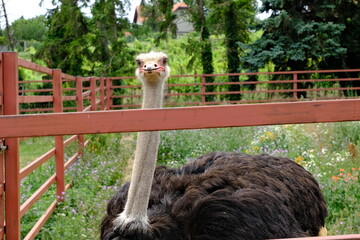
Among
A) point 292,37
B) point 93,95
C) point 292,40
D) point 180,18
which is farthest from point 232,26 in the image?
point 93,95

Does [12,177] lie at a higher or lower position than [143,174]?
lower

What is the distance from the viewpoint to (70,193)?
5.30m

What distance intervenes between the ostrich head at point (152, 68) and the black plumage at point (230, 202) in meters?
0.60

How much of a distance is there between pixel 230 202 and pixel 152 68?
81cm

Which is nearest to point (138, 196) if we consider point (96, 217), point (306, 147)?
point (96, 217)

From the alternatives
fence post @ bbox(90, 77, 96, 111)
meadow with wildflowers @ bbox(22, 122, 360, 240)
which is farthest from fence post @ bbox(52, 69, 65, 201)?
fence post @ bbox(90, 77, 96, 111)

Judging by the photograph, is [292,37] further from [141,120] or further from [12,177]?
[141,120]

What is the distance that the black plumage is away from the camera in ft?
8.09

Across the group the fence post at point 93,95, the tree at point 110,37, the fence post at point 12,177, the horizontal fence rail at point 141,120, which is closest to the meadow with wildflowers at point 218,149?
the fence post at point 93,95

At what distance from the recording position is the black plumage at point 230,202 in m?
2.47

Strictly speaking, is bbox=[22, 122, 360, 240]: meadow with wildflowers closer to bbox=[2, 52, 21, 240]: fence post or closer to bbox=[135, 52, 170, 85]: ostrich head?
bbox=[2, 52, 21, 240]: fence post

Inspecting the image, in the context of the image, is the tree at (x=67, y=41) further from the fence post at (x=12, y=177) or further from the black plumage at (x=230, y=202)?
the black plumage at (x=230, y=202)

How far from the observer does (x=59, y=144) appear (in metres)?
5.25

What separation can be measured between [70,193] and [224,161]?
2499 millimetres
